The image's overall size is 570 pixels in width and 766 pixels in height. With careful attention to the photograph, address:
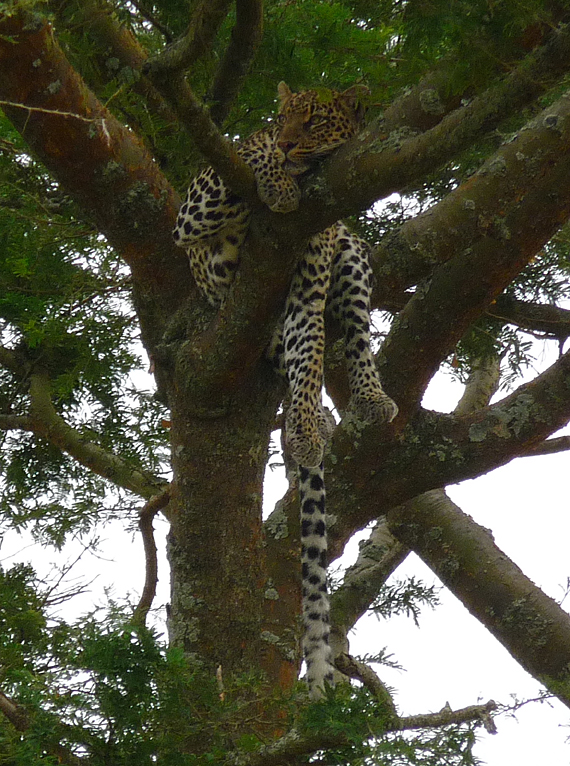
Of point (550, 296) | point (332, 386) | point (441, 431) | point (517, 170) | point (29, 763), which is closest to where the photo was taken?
point (29, 763)

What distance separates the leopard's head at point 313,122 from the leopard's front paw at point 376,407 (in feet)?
3.50

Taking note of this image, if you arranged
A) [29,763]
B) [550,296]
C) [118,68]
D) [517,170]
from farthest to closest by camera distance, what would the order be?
[550,296] < [118,68] < [517,170] < [29,763]

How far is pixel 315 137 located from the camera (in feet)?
16.3

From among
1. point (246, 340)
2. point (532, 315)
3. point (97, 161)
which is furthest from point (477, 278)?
point (97, 161)

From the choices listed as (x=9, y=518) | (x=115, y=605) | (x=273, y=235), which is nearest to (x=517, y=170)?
(x=273, y=235)

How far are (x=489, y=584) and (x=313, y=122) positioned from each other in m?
2.85

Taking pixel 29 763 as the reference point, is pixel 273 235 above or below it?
above

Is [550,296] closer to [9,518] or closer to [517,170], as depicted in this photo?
[517,170]

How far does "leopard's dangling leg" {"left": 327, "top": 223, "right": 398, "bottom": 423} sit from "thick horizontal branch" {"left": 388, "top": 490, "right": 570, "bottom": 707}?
179 centimetres

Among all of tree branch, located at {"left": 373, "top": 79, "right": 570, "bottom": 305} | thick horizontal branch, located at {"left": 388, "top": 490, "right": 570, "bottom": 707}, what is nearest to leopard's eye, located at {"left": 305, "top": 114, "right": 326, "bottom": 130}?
tree branch, located at {"left": 373, "top": 79, "right": 570, "bottom": 305}

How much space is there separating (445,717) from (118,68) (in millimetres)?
3592

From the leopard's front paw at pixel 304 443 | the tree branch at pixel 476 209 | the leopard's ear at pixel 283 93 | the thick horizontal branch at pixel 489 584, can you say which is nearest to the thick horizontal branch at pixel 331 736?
the leopard's front paw at pixel 304 443

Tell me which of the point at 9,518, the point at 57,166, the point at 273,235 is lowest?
the point at 273,235

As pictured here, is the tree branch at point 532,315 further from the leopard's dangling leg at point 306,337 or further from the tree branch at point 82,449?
the tree branch at point 82,449
